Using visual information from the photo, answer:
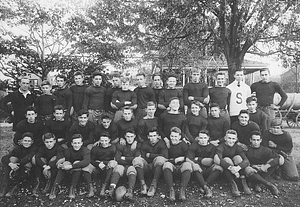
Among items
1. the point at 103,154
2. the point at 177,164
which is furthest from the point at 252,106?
the point at 103,154

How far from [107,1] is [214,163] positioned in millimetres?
5632

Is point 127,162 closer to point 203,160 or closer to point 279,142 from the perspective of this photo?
point 203,160

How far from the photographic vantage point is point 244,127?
4.62 meters

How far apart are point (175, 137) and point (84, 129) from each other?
1570 millimetres

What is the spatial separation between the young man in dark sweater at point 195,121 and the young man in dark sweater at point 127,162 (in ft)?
3.10

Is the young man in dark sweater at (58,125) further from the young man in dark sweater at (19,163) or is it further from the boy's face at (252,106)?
the boy's face at (252,106)

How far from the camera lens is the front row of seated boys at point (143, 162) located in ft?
13.0

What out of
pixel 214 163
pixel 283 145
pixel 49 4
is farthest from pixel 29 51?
pixel 283 145

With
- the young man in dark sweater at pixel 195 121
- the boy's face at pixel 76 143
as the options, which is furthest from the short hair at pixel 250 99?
the boy's face at pixel 76 143

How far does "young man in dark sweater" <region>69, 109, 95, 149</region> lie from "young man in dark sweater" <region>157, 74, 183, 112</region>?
4.31 ft

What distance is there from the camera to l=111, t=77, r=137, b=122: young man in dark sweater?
16.2ft

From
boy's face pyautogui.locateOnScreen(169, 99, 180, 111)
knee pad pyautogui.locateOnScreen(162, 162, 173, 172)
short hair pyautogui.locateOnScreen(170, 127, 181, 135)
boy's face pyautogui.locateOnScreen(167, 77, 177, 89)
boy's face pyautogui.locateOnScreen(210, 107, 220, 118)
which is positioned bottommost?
knee pad pyautogui.locateOnScreen(162, 162, 173, 172)

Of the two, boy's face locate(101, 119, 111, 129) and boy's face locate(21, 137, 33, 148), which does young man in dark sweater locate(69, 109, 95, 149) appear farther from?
boy's face locate(21, 137, 33, 148)

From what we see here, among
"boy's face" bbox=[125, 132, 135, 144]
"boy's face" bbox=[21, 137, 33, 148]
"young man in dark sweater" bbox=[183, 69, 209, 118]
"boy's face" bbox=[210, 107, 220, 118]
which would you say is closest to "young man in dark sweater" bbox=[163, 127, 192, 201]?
"boy's face" bbox=[125, 132, 135, 144]
